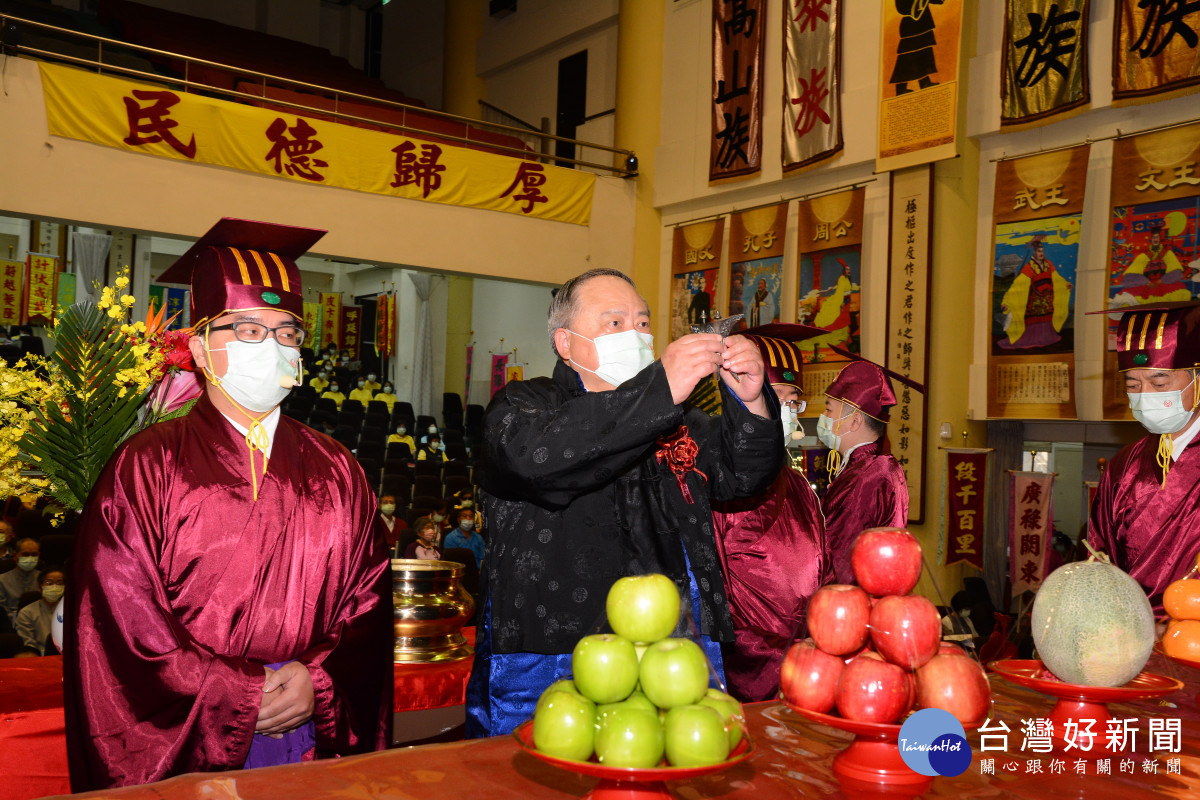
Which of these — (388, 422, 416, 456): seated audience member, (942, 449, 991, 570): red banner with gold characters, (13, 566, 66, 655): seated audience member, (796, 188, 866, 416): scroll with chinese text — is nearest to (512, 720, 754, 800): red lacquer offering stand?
(13, 566, 66, 655): seated audience member

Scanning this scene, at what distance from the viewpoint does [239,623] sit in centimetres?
168

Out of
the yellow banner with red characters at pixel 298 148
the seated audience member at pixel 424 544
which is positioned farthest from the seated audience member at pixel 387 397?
the seated audience member at pixel 424 544

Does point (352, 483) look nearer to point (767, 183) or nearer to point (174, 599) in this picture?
point (174, 599)

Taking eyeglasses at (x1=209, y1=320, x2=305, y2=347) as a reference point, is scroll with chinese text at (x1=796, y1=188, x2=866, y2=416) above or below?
above

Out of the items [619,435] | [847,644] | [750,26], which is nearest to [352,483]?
[619,435]

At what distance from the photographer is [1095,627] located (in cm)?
126

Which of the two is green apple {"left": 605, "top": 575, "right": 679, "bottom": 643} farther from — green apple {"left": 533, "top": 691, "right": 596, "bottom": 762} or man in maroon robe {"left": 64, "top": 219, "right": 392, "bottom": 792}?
man in maroon robe {"left": 64, "top": 219, "right": 392, "bottom": 792}

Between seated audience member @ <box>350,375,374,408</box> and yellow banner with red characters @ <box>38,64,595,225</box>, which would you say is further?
seated audience member @ <box>350,375,374,408</box>

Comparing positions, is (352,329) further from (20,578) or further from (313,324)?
(20,578)

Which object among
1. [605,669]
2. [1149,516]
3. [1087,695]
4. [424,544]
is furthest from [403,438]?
[605,669]

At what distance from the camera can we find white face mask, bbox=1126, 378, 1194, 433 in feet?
9.95

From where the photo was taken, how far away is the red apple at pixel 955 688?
1020 mm

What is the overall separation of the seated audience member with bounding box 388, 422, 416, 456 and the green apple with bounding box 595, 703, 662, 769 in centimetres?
957

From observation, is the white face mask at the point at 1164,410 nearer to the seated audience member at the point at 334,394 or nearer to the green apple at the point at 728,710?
→ the green apple at the point at 728,710
